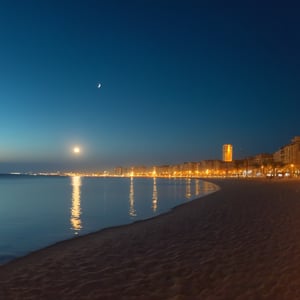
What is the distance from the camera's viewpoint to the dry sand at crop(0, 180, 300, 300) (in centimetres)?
677

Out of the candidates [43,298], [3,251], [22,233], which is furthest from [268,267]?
[22,233]

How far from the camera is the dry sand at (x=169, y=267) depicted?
677 cm

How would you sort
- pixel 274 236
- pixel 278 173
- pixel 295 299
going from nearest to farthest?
pixel 295 299 < pixel 274 236 < pixel 278 173

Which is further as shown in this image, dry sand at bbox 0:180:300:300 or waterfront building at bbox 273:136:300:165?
waterfront building at bbox 273:136:300:165

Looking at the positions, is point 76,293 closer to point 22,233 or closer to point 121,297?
point 121,297

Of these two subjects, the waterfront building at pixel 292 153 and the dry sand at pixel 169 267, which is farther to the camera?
the waterfront building at pixel 292 153

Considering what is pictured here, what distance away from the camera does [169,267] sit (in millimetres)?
8477

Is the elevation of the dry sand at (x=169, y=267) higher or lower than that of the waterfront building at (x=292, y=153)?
lower

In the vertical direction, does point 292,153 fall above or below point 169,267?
above

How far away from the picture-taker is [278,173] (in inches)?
5689

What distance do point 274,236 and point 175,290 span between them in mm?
6049

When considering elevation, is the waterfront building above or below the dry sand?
above

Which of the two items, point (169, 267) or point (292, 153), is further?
point (292, 153)

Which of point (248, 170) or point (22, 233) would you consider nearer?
point (22, 233)
